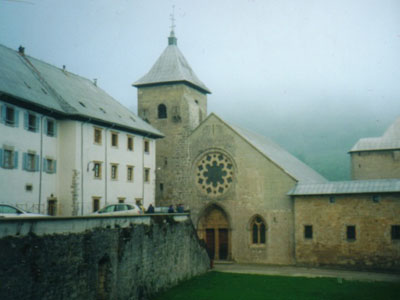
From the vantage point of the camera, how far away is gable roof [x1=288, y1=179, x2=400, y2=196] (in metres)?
38.4

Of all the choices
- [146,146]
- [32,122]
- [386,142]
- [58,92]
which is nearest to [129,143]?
[146,146]

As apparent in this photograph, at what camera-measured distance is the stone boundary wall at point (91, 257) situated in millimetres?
16391

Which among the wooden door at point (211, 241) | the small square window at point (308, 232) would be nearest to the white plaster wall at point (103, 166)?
the wooden door at point (211, 241)

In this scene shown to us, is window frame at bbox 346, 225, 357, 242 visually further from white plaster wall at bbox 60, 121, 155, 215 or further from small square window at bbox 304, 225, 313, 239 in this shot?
white plaster wall at bbox 60, 121, 155, 215

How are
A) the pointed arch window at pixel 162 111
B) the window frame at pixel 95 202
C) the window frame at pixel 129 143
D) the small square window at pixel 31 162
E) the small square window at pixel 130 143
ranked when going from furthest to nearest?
the pointed arch window at pixel 162 111 → the small square window at pixel 130 143 → the window frame at pixel 129 143 → the window frame at pixel 95 202 → the small square window at pixel 31 162

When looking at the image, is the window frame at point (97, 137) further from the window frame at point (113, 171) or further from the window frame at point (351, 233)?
the window frame at point (351, 233)

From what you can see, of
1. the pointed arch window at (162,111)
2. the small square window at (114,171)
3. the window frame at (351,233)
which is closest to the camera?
the small square window at (114,171)

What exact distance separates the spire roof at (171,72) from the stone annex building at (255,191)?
112 millimetres

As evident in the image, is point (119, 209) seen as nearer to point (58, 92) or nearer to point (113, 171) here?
point (113, 171)

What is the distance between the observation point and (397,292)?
2898cm

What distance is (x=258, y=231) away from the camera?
43500 millimetres

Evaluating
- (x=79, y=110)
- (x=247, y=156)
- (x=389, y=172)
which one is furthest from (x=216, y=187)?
(x=389, y=172)

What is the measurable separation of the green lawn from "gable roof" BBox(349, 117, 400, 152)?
81.8 feet

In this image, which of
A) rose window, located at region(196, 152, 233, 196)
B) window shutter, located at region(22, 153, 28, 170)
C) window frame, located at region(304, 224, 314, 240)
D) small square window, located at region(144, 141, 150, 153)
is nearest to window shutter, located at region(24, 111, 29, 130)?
window shutter, located at region(22, 153, 28, 170)
